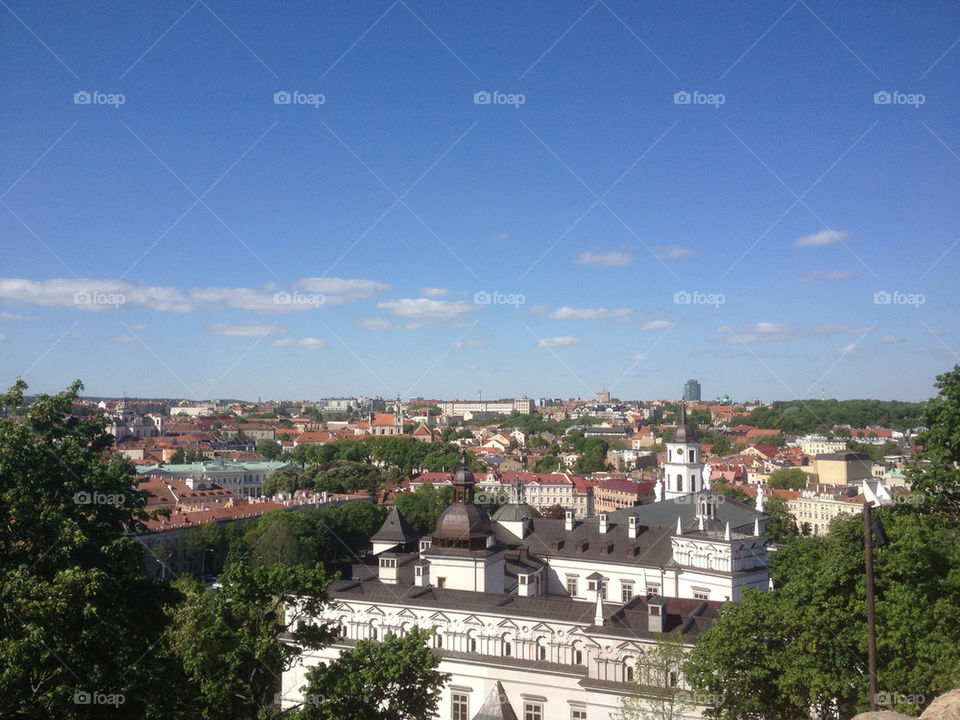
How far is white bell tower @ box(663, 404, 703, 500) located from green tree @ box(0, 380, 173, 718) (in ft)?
121

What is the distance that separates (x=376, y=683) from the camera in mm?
18484

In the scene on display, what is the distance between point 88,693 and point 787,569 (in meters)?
21.2

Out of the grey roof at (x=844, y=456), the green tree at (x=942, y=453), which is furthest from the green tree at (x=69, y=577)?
the grey roof at (x=844, y=456)

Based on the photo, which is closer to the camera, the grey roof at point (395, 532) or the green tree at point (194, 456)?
the grey roof at point (395, 532)

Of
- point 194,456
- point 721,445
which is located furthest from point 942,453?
point 721,445

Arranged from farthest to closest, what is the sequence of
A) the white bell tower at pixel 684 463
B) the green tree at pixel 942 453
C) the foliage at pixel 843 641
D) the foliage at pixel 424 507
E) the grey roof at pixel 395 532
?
1. the foliage at pixel 424 507
2. the white bell tower at pixel 684 463
3. the grey roof at pixel 395 532
4. the green tree at pixel 942 453
5. the foliage at pixel 843 641

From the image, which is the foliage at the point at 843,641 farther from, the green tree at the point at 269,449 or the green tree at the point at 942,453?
the green tree at the point at 269,449

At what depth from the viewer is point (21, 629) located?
1609 cm

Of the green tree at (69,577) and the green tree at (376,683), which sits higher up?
the green tree at (69,577)

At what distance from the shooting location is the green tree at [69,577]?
1588 centimetres

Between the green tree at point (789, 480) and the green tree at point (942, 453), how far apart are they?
264 feet

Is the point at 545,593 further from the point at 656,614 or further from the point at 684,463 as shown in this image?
the point at 656,614

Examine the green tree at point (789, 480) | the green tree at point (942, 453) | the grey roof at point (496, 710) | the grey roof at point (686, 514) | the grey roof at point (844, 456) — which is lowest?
the grey roof at point (496, 710)

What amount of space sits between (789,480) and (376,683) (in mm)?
92620
